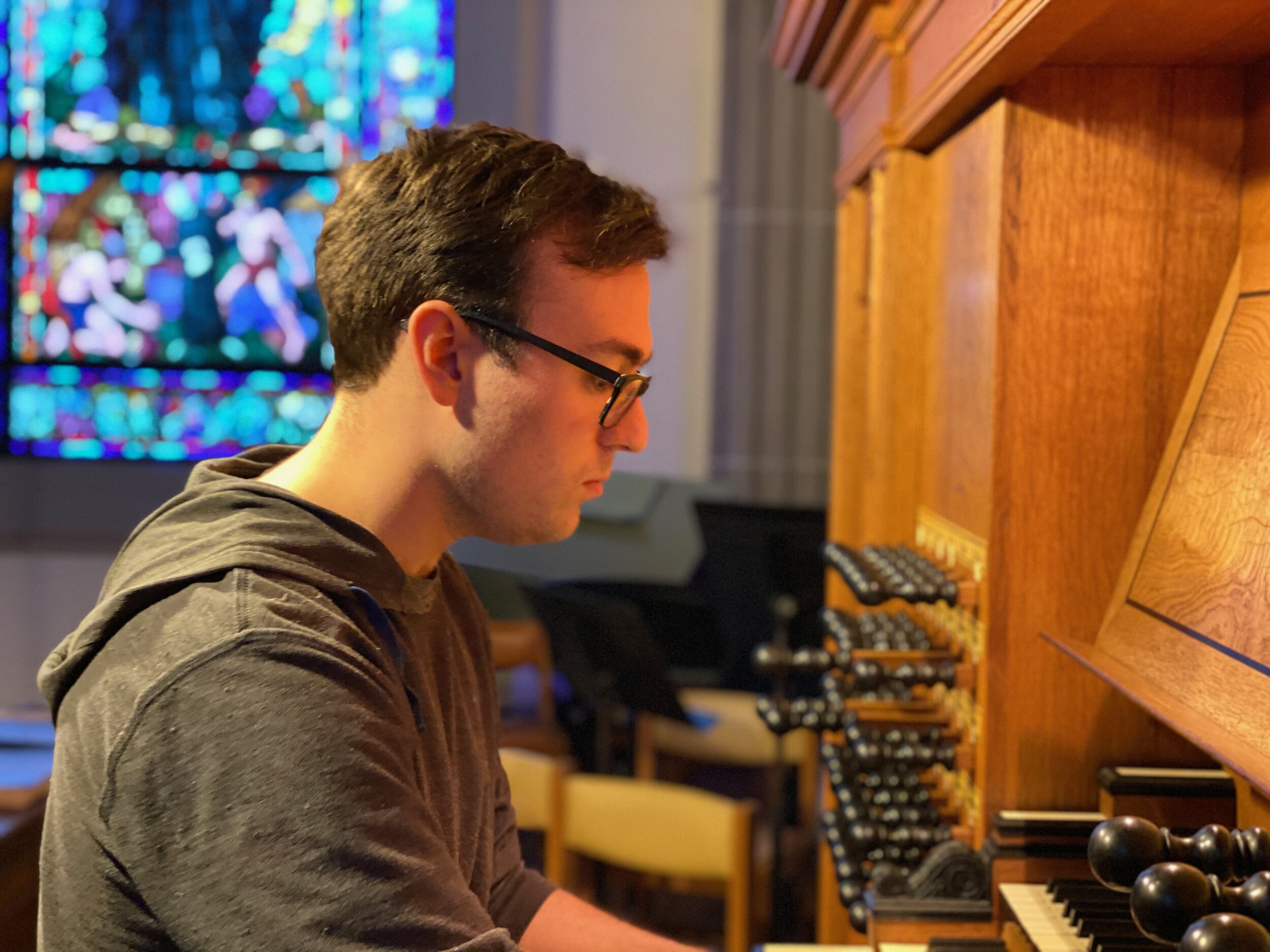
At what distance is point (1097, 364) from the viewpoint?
1.77m

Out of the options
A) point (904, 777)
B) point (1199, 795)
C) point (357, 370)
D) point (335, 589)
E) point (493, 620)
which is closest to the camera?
point (335, 589)

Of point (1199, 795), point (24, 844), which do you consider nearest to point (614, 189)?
point (1199, 795)

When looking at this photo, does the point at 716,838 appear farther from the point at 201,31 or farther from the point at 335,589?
the point at 201,31

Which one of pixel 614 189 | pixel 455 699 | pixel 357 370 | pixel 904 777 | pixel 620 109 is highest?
pixel 620 109

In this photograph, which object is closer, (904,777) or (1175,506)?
(1175,506)

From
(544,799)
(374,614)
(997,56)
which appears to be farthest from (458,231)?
(544,799)

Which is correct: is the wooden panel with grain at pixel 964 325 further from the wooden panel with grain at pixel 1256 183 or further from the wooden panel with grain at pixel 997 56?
the wooden panel with grain at pixel 1256 183

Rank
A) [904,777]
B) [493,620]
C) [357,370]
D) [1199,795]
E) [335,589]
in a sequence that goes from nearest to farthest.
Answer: [335,589] < [357,370] < [1199,795] < [904,777] < [493,620]

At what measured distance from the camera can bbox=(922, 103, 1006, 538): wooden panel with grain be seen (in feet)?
5.99

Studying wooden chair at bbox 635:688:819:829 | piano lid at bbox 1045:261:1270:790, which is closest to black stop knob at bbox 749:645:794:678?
piano lid at bbox 1045:261:1270:790

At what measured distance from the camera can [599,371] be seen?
4.68 feet

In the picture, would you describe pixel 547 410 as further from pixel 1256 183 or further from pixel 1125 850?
pixel 1256 183

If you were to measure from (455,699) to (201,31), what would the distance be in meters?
4.85

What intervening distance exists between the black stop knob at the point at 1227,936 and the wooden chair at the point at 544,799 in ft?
6.91
